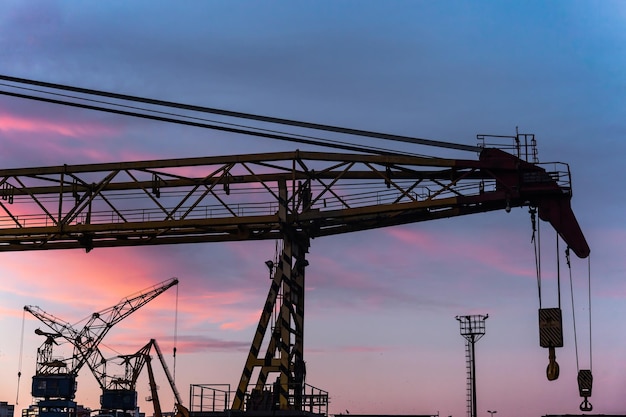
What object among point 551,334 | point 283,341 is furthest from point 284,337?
point 551,334

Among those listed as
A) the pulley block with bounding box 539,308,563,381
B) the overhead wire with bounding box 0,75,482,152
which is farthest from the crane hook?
the overhead wire with bounding box 0,75,482,152

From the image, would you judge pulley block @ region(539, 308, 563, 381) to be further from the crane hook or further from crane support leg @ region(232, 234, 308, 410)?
crane support leg @ region(232, 234, 308, 410)

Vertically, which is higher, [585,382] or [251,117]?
[251,117]

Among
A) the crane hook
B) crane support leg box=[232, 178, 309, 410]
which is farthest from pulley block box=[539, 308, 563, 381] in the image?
crane support leg box=[232, 178, 309, 410]

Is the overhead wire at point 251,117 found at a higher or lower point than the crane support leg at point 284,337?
higher

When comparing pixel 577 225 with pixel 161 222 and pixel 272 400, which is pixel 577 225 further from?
pixel 161 222

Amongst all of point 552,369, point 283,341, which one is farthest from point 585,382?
point 283,341

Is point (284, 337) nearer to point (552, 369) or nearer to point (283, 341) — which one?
point (283, 341)

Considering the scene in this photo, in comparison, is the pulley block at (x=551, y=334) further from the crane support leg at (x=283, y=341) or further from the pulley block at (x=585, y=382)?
the crane support leg at (x=283, y=341)

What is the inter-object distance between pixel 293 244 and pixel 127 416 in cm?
8350

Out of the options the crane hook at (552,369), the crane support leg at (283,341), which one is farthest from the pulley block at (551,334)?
the crane support leg at (283,341)

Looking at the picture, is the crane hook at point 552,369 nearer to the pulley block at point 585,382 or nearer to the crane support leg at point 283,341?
the pulley block at point 585,382

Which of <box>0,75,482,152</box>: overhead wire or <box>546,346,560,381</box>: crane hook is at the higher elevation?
<box>0,75,482,152</box>: overhead wire

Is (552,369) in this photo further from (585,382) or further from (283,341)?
(283,341)
